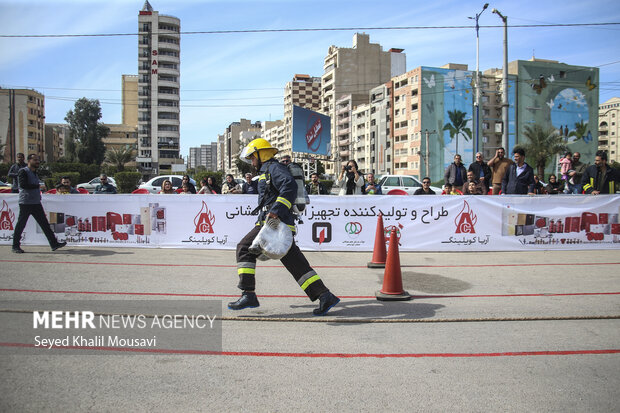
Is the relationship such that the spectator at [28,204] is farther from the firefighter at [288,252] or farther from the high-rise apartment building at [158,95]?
the high-rise apartment building at [158,95]

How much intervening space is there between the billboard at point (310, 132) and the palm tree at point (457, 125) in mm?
56081

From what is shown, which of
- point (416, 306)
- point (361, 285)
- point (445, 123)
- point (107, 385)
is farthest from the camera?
point (445, 123)

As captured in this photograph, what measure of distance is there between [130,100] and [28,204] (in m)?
153

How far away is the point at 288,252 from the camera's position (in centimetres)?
507

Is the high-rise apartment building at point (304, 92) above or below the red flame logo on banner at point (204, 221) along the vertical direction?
above

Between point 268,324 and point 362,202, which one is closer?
point 268,324

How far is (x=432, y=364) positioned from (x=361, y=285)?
3.13 metres

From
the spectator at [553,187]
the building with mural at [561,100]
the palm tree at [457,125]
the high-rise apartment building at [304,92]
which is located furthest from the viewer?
the high-rise apartment building at [304,92]

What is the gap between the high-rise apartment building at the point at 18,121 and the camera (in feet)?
295

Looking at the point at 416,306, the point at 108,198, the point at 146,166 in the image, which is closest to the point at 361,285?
the point at 416,306

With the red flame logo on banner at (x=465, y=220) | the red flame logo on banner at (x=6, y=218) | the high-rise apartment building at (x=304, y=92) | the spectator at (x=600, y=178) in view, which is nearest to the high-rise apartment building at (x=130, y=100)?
the high-rise apartment building at (x=304, y=92)

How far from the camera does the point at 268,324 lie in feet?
15.6

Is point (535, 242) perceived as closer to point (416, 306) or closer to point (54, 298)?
point (416, 306)

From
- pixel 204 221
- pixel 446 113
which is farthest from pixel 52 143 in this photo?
pixel 204 221
